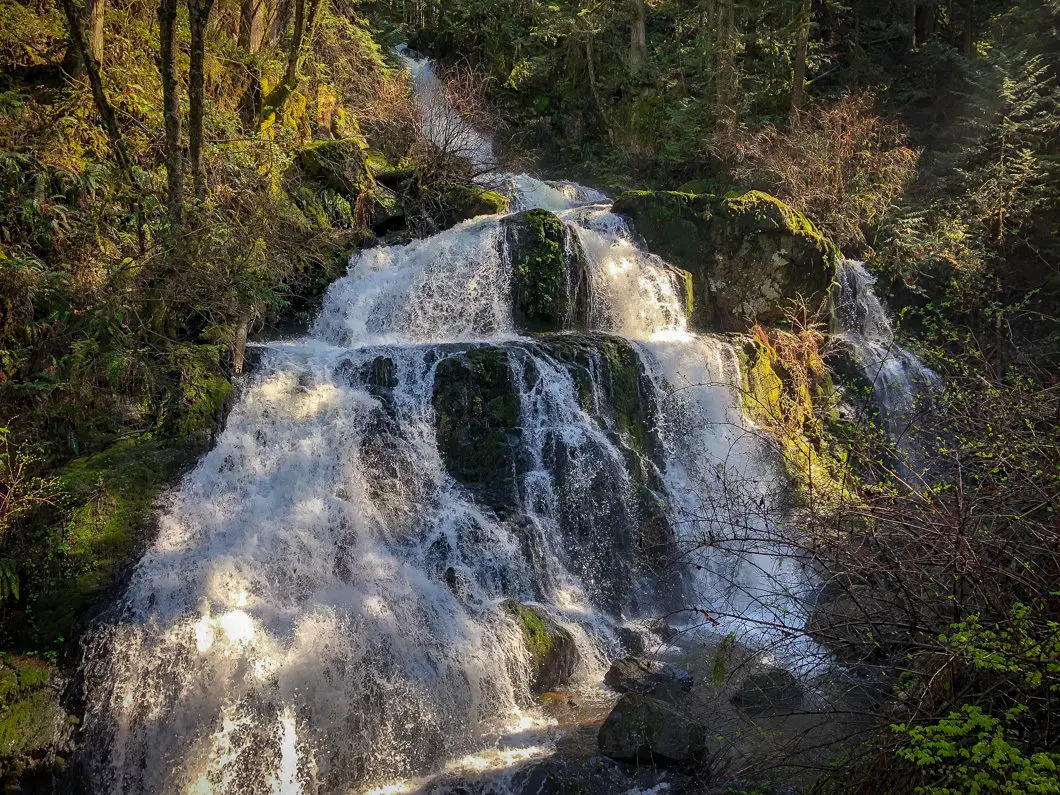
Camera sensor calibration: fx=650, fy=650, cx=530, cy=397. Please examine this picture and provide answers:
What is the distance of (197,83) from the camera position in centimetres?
805

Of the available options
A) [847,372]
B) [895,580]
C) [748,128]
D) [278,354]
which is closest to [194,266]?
[278,354]

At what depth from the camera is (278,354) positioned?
9172mm

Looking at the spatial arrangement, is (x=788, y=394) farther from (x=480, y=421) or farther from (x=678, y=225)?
(x=480, y=421)

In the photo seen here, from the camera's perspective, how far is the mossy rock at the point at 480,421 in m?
9.25

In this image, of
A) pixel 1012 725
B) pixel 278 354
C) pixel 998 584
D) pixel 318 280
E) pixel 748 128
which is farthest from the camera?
pixel 748 128

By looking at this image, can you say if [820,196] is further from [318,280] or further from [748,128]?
[318,280]

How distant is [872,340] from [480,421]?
10271 millimetres

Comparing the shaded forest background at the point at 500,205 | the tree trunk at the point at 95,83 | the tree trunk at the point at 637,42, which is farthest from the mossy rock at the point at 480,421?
the tree trunk at the point at 637,42

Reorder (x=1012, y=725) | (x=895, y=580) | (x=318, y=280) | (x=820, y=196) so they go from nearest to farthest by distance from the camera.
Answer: (x=1012, y=725) → (x=895, y=580) → (x=318, y=280) → (x=820, y=196)

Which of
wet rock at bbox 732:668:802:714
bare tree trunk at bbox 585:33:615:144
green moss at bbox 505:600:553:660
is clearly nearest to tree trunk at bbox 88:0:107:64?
green moss at bbox 505:600:553:660

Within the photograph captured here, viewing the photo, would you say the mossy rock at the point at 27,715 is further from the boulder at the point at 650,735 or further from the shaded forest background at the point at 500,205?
the boulder at the point at 650,735

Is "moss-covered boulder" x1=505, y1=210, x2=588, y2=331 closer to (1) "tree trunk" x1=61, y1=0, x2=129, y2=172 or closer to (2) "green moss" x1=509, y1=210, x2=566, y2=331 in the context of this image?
(2) "green moss" x1=509, y1=210, x2=566, y2=331

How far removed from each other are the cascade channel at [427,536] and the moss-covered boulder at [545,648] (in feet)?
0.27

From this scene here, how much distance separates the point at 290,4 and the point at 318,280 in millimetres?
7340
